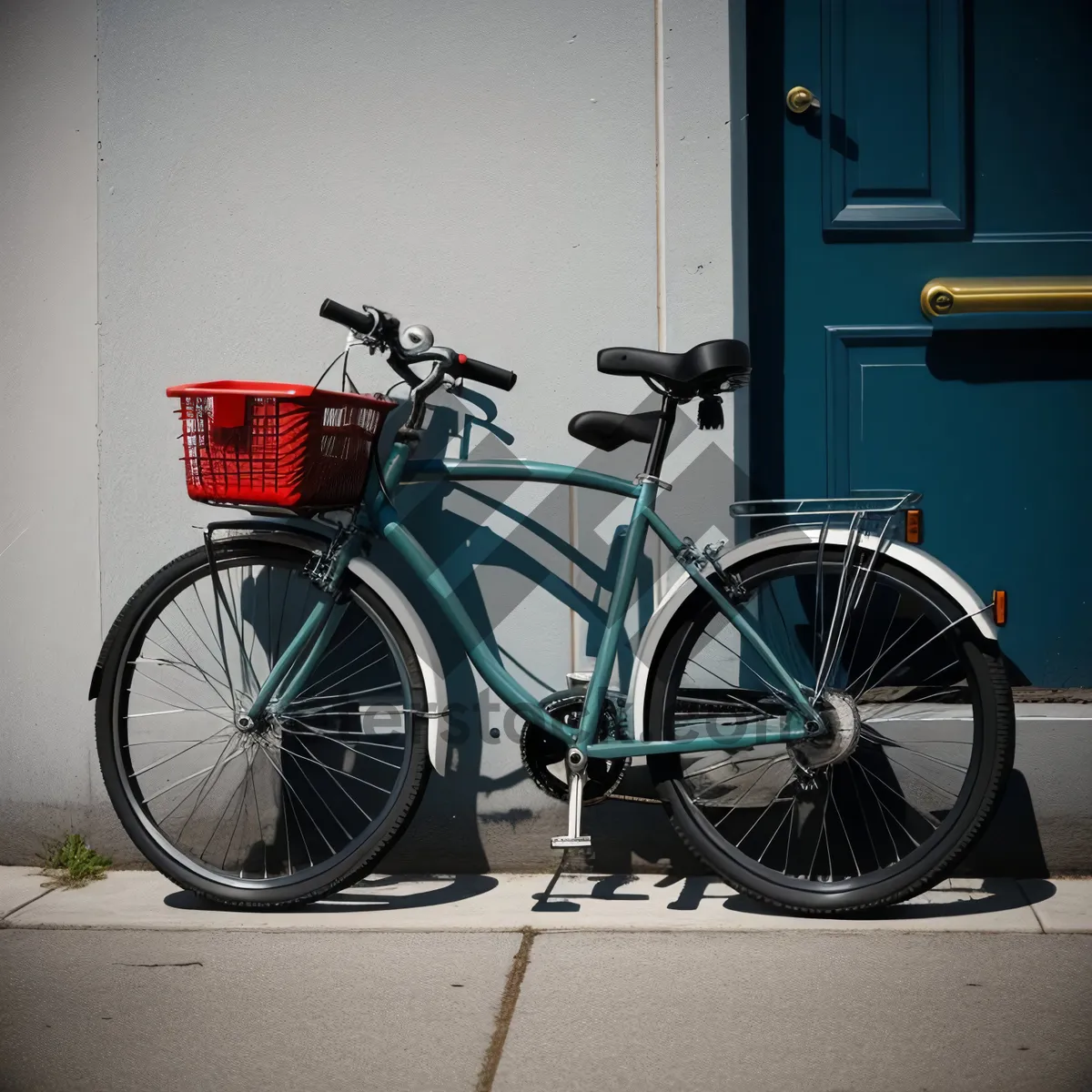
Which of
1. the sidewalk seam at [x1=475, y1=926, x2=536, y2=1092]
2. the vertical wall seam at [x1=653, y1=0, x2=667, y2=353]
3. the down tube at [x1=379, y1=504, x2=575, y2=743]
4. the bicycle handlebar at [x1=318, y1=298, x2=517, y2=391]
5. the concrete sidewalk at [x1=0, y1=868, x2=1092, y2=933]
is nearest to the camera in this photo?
the sidewalk seam at [x1=475, y1=926, x2=536, y2=1092]

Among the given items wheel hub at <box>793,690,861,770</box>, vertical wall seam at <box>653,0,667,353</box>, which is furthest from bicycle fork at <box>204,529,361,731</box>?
wheel hub at <box>793,690,861,770</box>

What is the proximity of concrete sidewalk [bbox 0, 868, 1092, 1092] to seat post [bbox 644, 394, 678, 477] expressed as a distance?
45.3 inches

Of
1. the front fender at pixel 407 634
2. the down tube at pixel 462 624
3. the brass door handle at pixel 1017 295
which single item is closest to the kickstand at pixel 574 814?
the down tube at pixel 462 624

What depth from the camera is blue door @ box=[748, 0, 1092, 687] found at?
3.49 meters

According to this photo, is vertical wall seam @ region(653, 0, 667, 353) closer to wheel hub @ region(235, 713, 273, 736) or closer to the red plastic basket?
the red plastic basket

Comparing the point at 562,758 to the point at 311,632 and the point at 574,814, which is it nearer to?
the point at 574,814

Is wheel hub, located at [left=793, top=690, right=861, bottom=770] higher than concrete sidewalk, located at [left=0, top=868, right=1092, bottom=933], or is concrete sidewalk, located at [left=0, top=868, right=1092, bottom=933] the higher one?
wheel hub, located at [left=793, top=690, right=861, bottom=770]

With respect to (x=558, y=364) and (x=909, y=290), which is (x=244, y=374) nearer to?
(x=558, y=364)

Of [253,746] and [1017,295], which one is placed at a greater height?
[1017,295]

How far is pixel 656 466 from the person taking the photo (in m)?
3.13

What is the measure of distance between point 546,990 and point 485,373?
1.47 m

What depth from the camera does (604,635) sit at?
327cm

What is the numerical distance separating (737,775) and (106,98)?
259 centimetres

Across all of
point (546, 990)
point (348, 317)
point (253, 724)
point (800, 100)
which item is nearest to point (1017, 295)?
point (800, 100)
